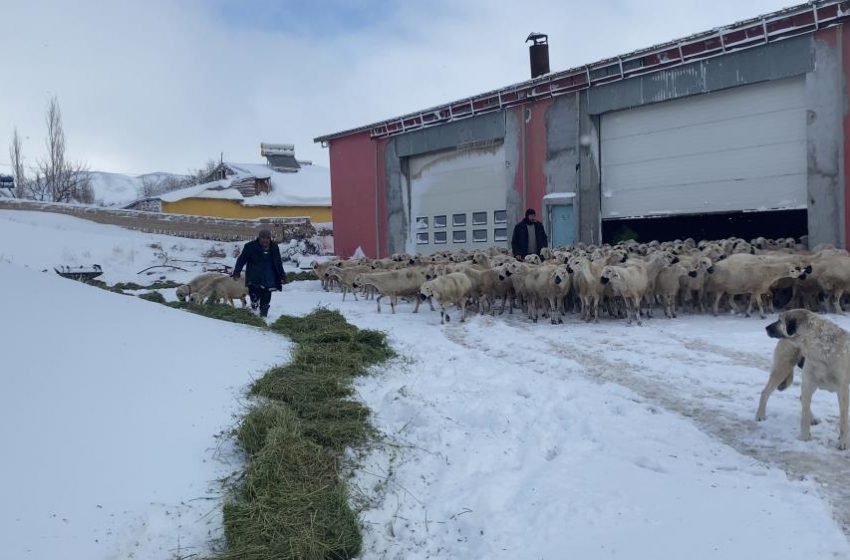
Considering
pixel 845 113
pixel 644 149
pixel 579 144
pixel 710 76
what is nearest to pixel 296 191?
pixel 579 144

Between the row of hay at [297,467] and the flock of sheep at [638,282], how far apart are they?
619 cm

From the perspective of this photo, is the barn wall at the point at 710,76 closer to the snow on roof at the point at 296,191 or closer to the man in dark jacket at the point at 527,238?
the man in dark jacket at the point at 527,238

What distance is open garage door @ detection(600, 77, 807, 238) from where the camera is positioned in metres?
16.3

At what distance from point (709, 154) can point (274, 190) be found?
35341mm

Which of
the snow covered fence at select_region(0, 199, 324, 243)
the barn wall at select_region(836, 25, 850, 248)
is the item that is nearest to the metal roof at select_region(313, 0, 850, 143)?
the barn wall at select_region(836, 25, 850, 248)

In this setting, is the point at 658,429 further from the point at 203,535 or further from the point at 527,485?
the point at 203,535

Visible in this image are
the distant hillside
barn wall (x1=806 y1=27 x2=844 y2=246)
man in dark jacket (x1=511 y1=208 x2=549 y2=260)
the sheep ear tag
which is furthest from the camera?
the distant hillside

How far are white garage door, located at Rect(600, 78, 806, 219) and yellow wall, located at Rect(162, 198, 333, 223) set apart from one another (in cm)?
3032

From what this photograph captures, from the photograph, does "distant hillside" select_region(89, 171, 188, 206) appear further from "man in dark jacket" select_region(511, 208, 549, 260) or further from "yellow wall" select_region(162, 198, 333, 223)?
"man in dark jacket" select_region(511, 208, 549, 260)

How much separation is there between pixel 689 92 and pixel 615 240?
17.9ft

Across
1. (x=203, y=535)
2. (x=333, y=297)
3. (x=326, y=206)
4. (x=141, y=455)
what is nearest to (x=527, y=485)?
(x=203, y=535)

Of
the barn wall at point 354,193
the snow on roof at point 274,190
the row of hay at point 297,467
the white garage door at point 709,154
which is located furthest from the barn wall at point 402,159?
the snow on roof at point 274,190

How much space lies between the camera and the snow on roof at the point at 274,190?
46.7 m

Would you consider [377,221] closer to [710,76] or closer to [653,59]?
[653,59]
